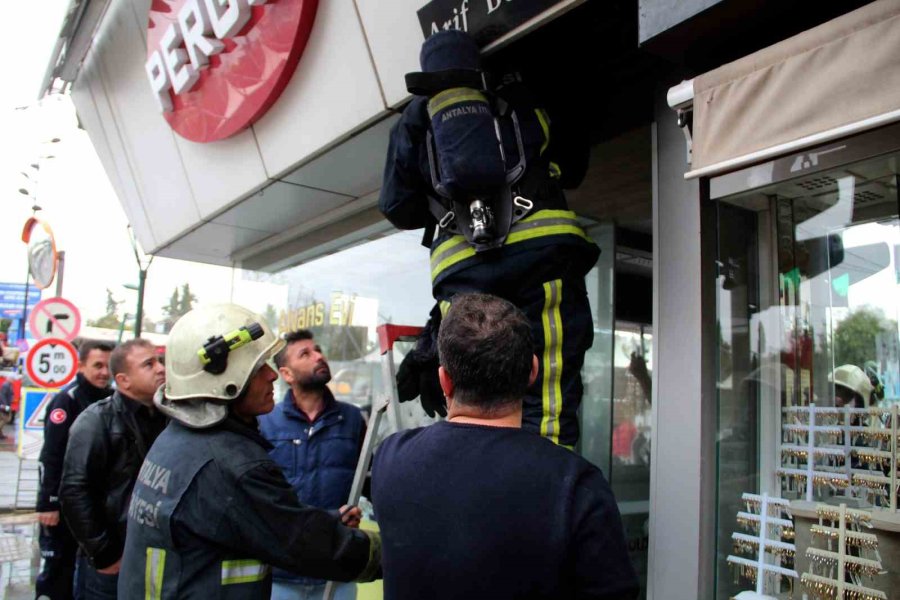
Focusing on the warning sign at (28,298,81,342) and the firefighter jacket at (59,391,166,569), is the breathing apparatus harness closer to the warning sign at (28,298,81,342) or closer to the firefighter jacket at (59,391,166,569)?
the firefighter jacket at (59,391,166,569)

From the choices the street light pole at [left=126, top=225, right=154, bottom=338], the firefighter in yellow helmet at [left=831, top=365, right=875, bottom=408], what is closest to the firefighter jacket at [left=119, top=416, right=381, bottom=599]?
the firefighter in yellow helmet at [left=831, top=365, right=875, bottom=408]

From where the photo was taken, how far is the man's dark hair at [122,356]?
403 centimetres

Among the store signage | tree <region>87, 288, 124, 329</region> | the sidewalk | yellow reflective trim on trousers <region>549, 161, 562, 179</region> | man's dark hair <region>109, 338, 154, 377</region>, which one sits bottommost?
the sidewalk

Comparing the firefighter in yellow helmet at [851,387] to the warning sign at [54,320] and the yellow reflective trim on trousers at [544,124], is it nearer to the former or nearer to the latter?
the yellow reflective trim on trousers at [544,124]

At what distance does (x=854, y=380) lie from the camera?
8.21ft

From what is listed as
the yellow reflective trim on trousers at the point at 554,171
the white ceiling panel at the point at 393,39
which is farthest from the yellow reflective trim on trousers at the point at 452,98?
the white ceiling panel at the point at 393,39

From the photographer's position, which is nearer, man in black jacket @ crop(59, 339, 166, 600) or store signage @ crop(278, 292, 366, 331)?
man in black jacket @ crop(59, 339, 166, 600)

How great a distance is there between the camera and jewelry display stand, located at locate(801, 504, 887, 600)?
2.19 metres

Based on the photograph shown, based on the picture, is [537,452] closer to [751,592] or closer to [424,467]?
[424,467]

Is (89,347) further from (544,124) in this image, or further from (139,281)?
(139,281)

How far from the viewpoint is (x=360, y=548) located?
A: 2303 mm

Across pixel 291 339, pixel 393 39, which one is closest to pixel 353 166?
pixel 393 39

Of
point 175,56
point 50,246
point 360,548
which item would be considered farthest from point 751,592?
point 50,246

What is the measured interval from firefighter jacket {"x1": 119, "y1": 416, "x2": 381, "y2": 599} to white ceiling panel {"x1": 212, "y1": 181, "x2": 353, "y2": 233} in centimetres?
373
